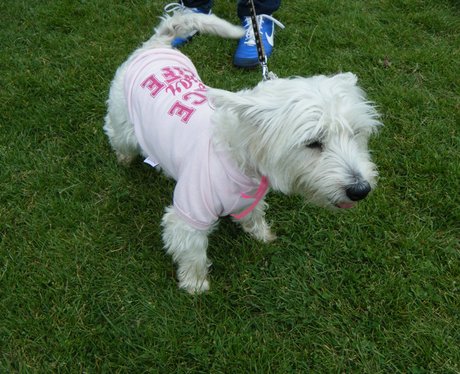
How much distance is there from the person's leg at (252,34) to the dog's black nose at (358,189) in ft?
9.28

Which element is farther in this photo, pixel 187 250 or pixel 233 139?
pixel 187 250

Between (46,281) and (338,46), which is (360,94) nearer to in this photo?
(46,281)

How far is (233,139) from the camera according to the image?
234cm

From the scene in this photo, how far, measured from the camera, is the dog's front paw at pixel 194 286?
2994 mm

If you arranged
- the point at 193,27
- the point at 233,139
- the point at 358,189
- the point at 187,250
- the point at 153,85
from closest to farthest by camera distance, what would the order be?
1. the point at 358,189
2. the point at 233,139
3. the point at 187,250
4. the point at 153,85
5. the point at 193,27

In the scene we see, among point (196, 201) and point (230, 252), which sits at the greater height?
point (196, 201)

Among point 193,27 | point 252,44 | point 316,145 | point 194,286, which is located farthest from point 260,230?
point 252,44

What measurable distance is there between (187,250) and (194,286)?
37cm

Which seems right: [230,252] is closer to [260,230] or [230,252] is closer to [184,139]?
[260,230]

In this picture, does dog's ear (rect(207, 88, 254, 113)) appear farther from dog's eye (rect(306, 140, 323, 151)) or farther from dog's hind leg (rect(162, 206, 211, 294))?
dog's hind leg (rect(162, 206, 211, 294))

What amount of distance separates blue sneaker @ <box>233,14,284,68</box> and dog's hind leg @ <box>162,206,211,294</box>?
237 cm

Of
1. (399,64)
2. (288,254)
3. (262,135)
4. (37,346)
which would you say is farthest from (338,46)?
(37,346)

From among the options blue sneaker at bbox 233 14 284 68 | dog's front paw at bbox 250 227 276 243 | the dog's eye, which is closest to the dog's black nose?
the dog's eye

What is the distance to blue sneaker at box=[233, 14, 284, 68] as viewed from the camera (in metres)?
4.59
